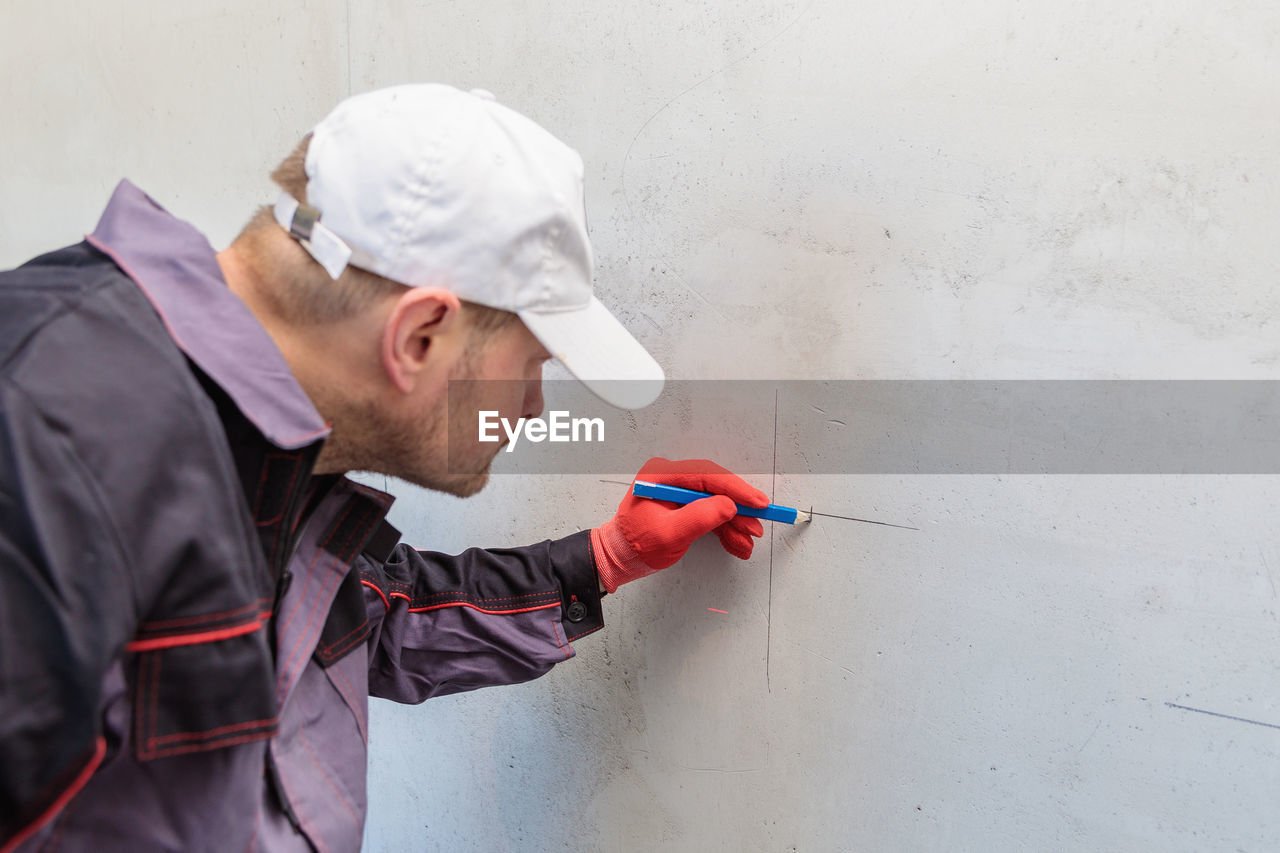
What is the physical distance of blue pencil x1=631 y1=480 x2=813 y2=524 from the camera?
37.1 inches

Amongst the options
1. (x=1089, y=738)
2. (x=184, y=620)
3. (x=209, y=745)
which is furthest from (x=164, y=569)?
(x=1089, y=738)

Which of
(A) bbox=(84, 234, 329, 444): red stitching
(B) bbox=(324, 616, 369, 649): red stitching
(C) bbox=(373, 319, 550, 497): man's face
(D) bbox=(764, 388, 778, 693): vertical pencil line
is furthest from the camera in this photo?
(D) bbox=(764, 388, 778, 693): vertical pencil line

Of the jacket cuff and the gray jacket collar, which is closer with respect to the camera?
the gray jacket collar

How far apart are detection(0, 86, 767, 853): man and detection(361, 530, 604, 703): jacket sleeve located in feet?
0.40

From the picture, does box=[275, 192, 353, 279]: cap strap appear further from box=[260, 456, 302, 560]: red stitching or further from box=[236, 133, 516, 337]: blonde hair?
box=[260, 456, 302, 560]: red stitching

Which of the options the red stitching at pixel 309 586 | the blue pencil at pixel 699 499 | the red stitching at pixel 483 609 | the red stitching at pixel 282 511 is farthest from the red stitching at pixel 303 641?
the blue pencil at pixel 699 499

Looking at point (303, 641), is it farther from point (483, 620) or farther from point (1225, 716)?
point (1225, 716)

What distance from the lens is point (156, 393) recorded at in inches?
23.4

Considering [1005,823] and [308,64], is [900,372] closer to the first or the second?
[1005,823]

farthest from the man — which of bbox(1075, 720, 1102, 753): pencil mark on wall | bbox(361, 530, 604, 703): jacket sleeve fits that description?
bbox(1075, 720, 1102, 753): pencil mark on wall

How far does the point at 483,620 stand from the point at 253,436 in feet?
1.43

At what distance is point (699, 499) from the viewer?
969 millimetres

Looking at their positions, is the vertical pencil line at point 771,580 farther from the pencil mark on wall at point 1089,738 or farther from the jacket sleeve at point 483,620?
the pencil mark on wall at point 1089,738

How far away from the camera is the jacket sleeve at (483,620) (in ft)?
3.39
